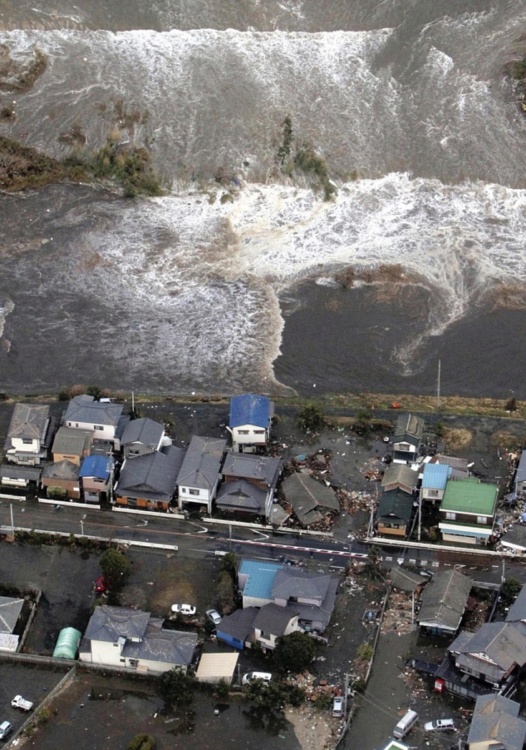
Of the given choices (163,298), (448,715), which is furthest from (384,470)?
(163,298)

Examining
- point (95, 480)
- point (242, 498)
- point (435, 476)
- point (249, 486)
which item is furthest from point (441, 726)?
point (95, 480)

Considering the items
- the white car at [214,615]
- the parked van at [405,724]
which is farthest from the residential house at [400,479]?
the parked van at [405,724]

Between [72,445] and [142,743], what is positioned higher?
[72,445]

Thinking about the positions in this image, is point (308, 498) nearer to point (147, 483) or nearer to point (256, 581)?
point (256, 581)

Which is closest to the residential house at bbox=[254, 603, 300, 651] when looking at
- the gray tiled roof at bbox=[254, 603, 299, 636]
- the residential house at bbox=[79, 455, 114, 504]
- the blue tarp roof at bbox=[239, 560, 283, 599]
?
the gray tiled roof at bbox=[254, 603, 299, 636]

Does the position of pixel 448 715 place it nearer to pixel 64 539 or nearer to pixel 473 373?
pixel 64 539
